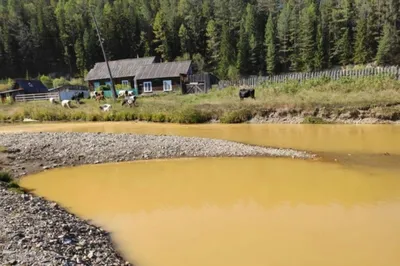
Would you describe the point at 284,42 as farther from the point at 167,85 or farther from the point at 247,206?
the point at 247,206

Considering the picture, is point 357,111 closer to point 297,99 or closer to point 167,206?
point 297,99

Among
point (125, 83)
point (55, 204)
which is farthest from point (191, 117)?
point (125, 83)

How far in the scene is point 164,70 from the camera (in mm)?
48562

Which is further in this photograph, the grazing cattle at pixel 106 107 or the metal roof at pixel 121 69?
the metal roof at pixel 121 69

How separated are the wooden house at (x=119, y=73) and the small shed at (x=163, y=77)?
369 centimetres

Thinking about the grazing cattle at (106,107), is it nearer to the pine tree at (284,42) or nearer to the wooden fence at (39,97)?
the wooden fence at (39,97)

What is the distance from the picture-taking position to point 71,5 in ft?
337

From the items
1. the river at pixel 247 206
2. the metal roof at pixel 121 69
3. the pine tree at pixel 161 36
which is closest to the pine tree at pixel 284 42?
the pine tree at pixel 161 36

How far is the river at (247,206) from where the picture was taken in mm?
7430

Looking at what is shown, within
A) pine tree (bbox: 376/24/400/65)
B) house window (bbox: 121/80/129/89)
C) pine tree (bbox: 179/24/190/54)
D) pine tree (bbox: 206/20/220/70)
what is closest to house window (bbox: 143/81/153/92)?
house window (bbox: 121/80/129/89)

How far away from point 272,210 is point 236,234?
73.5 inches

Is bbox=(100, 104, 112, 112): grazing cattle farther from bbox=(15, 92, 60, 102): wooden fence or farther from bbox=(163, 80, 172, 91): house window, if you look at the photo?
bbox=(163, 80, 172, 91): house window

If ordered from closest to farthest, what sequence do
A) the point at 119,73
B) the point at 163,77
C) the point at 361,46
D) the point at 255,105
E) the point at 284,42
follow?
the point at 255,105 → the point at 163,77 → the point at 119,73 → the point at 361,46 → the point at 284,42

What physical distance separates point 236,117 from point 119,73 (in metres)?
30.7
